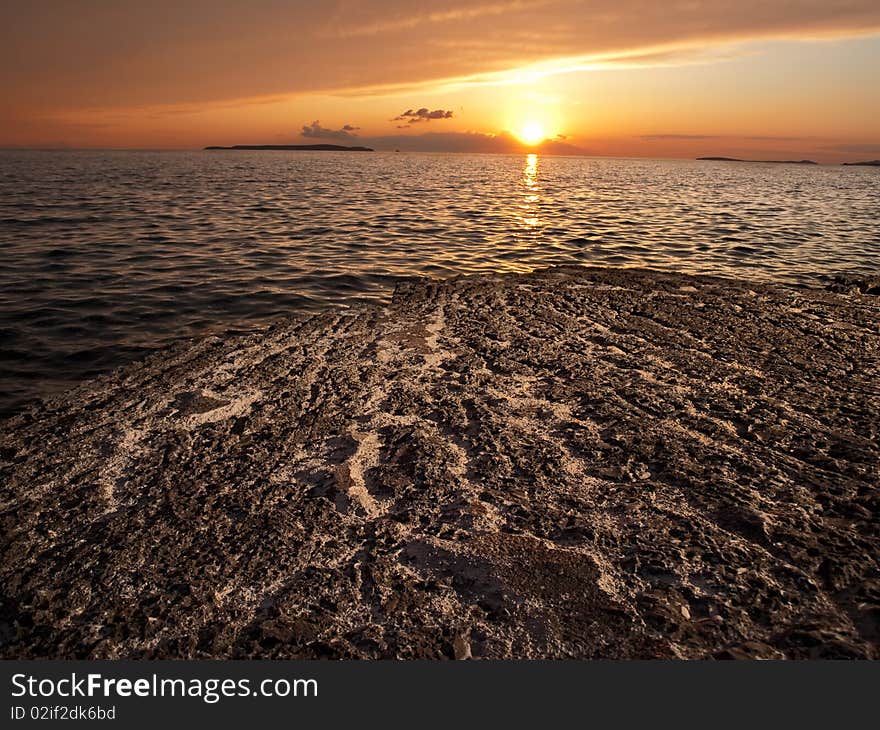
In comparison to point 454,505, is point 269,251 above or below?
below

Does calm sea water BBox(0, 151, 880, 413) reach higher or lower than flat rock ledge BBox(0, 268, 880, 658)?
lower

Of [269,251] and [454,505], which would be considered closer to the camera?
[454,505]

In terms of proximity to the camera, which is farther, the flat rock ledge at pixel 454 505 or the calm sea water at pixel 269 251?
the calm sea water at pixel 269 251

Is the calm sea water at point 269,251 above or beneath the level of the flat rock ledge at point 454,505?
beneath

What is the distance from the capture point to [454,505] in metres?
4.91

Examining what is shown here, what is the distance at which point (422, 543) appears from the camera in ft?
14.6

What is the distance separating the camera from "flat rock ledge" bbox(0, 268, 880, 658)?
12.0ft

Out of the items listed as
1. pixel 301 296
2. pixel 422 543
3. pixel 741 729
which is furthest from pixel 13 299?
pixel 741 729

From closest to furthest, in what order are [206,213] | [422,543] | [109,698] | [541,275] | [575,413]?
1. [109,698]
2. [422,543]
3. [575,413]
4. [541,275]
5. [206,213]

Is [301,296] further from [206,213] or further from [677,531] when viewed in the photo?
[206,213]

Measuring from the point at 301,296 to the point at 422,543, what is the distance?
9.99 m

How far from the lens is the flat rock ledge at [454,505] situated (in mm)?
3670

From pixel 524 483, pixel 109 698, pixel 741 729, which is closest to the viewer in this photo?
pixel 741 729

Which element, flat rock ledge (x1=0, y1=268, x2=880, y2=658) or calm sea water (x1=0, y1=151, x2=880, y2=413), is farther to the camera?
calm sea water (x1=0, y1=151, x2=880, y2=413)
